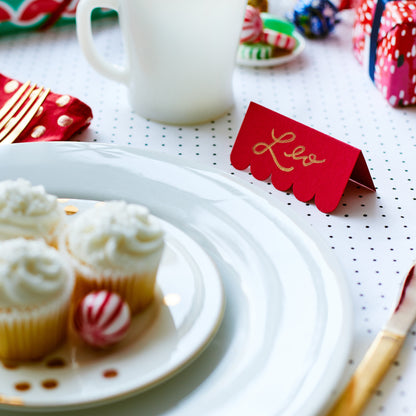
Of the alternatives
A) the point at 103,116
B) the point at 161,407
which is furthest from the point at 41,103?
the point at 161,407

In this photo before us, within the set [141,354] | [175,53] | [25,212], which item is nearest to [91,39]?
[175,53]

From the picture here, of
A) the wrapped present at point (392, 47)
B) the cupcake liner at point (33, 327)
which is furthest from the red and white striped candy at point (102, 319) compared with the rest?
the wrapped present at point (392, 47)

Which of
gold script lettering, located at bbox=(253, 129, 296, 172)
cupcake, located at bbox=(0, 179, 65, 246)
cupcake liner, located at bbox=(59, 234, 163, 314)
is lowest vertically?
gold script lettering, located at bbox=(253, 129, 296, 172)

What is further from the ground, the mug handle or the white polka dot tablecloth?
the mug handle

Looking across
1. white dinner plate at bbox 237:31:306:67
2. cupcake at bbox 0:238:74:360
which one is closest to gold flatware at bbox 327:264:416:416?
cupcake at bbox 0:238:74:360

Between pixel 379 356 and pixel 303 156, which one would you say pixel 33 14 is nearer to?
pixel 303 156

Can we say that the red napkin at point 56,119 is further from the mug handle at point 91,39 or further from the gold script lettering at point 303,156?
the gold script lettering at point 303,156

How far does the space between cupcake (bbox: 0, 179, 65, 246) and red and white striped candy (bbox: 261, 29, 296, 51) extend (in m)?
0.62

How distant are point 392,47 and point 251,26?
0.22m

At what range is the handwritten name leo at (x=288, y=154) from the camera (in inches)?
29.7

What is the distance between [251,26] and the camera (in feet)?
3.35

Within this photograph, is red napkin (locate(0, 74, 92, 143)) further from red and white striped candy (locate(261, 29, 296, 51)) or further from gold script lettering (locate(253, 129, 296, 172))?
red and white striped candy (locate(261, 29, 296, 51))

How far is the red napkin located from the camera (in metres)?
0.80

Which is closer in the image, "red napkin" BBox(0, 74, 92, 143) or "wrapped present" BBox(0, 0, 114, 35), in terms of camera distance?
"red napkin" BBox(0, 74, 92, 143)
